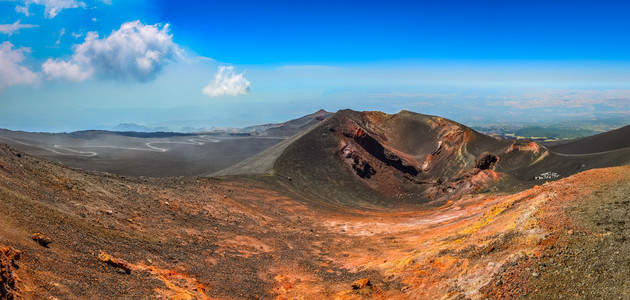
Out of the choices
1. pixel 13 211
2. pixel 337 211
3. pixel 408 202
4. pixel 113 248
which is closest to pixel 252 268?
pixel 113 248

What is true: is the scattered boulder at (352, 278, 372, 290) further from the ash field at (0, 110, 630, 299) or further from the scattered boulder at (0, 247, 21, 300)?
the scattered boulder at (0, 247, 21, 300)

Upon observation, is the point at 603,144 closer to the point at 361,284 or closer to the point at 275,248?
the point at 275,248

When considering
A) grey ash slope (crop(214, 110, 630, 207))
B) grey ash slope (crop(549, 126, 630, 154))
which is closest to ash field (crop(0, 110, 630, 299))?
grey ash slope (crop(214, 110, 630, 207))

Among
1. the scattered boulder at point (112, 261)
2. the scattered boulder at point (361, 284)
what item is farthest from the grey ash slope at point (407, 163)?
the scattered boulder at point (112, 261)

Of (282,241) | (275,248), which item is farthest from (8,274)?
(282,241)

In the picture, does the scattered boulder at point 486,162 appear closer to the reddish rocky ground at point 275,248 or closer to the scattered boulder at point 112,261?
the reddish rocky ground at point 275,248

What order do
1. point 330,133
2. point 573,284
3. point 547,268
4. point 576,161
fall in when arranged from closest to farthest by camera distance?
point 573,284 → point 547,268 → point 576,161 → point 330,133

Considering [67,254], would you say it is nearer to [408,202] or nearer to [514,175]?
[408,202]
